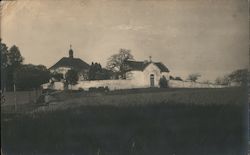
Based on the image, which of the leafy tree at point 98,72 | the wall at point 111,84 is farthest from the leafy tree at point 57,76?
the leafy tree at point 98,72

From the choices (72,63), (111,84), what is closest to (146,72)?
(111,84)

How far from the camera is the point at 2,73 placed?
6664mm

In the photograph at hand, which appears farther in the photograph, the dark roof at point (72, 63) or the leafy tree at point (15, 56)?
the leafy tree at point (15, 56)

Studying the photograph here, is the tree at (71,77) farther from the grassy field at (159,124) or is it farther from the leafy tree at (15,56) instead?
the leafy tree at (15,56)

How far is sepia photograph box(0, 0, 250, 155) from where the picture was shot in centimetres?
624

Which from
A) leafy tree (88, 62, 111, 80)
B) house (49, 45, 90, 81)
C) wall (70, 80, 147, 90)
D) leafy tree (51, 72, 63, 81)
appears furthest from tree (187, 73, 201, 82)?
leafy tree (51, 72, 63, 81)

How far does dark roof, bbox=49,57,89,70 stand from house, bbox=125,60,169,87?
0.66 metres

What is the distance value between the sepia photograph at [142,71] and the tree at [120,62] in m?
0.02

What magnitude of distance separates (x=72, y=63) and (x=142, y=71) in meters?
1.05

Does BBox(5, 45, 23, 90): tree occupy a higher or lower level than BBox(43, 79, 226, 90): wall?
higher

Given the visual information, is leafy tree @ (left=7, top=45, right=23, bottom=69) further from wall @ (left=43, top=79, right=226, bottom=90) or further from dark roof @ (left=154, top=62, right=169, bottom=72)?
dark roof @ (left=154, top=62, right=169, bottom=72)

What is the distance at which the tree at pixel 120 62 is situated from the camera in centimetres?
627

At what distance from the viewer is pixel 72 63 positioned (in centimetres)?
632

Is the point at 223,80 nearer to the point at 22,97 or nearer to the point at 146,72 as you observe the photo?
the point at 146,72
